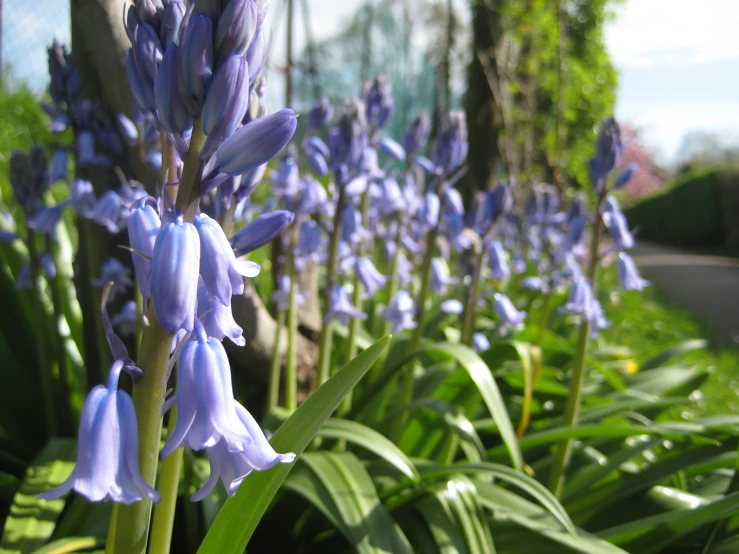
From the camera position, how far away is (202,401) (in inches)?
35.6

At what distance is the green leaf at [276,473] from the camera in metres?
1.13

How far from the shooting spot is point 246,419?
965 mm

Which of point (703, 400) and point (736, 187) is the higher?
point (736, 187)

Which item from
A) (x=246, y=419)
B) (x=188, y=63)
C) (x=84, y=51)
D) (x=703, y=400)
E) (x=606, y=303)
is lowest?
(x=703, y=400)

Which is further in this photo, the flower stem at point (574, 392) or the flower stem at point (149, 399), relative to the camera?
the flower stem at point (574, 392)

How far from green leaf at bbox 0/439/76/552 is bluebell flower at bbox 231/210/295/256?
0.87 metres

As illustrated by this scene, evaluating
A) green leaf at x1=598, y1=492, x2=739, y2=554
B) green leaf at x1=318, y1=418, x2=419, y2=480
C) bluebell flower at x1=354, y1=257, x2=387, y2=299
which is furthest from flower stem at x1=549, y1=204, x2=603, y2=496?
bluebell flower at x1=354, y1=257, x2=387, y2=299

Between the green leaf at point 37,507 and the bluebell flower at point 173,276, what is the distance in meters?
0.95

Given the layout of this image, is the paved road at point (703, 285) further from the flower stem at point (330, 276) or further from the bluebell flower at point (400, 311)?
the flower stem at point (330, 276)

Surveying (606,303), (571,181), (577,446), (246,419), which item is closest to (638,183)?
(571,181)

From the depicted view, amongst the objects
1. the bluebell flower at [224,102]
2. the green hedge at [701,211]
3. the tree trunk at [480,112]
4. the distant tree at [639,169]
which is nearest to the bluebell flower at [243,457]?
the bluebell flower at [224,102]

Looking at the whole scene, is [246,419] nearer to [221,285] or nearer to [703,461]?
[221,285]

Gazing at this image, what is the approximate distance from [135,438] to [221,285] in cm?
25

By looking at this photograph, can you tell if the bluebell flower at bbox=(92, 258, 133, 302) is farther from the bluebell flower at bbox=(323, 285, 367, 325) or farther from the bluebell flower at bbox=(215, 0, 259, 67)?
the bluebell flower at bbox=(215, 0, 259, 67)
